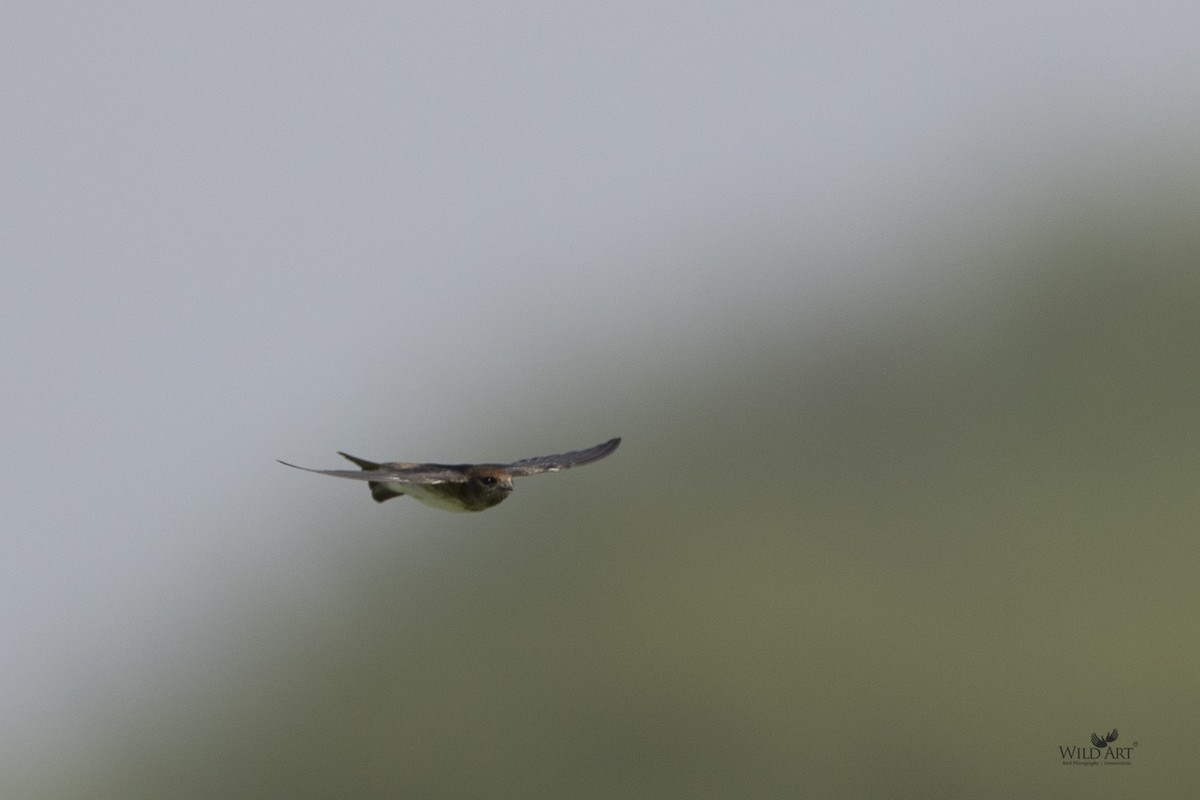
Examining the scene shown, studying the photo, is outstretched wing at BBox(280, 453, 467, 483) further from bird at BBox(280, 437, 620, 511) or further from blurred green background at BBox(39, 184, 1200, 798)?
blurred green background at BBox(39, 184, 1200, 798)

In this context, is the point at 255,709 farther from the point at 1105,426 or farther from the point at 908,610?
the point at 1105,426

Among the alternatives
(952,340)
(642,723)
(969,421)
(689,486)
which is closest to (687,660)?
(642,723)

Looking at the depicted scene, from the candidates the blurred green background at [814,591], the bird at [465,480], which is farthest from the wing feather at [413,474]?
the blurred green background at [814,591]

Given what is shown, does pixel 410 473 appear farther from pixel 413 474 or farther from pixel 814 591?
pixel 814 591

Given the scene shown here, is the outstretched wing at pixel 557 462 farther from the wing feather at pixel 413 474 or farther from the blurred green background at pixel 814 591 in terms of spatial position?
the blurred green background at pixel 814 591

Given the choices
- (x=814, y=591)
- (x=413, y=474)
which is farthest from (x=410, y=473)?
(x=814, y=591)
